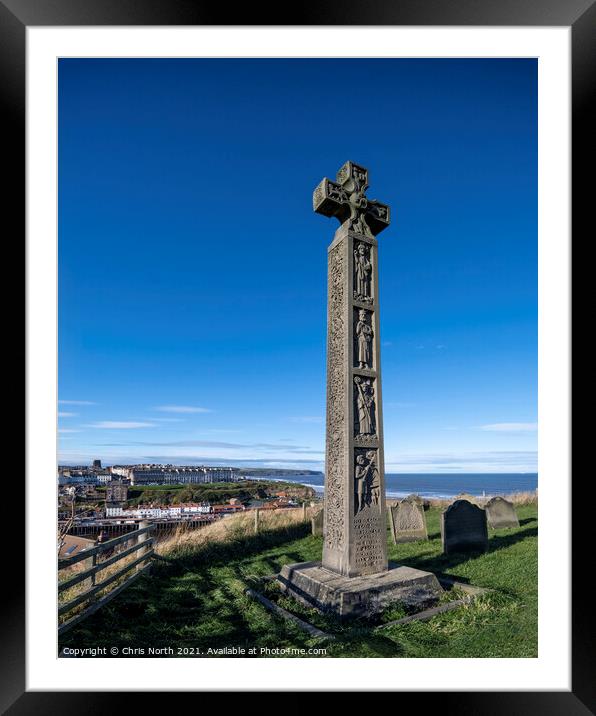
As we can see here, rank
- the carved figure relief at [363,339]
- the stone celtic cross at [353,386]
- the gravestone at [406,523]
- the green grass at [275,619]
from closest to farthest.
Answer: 1. the green grass at [275,619]
2. the stone celtic cross at [353,386]
3. the carved figure relief at [363,339]
4. the gravestone at [406,523]

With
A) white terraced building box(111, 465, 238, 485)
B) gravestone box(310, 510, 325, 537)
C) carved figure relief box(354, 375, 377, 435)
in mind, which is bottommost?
gravestone box(310, 510, 325, 537)

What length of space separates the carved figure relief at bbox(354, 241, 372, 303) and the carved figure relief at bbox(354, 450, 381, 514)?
2212 millimetres

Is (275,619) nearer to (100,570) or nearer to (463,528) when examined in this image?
(100,570)

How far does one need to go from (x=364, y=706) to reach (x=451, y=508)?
466 cm

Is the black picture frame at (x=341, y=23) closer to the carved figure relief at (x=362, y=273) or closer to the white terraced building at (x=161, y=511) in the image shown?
the carved figure relief at (x=362, y=273)

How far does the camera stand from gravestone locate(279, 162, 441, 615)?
16.7 ft

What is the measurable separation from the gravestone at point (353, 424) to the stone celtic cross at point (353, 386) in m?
0.01

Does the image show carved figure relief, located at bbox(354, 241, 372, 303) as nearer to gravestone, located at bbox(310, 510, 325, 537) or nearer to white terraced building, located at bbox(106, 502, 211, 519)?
white terraced building, located at bbox(106, 502, 211, 519)

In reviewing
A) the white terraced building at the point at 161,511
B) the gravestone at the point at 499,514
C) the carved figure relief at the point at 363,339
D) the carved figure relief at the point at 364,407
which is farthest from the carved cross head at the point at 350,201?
the gravestone at the point at 499,514

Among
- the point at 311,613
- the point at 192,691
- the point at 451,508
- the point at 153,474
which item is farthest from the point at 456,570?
the point at 153,474

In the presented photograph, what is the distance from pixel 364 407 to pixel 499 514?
23.2 ft

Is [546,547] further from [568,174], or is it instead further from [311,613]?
[568,174]

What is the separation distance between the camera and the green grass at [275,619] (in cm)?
415

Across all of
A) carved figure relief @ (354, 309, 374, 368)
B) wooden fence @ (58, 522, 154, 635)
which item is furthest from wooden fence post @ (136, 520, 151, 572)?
carved figure relief @ (354, 309, 374, 368)
